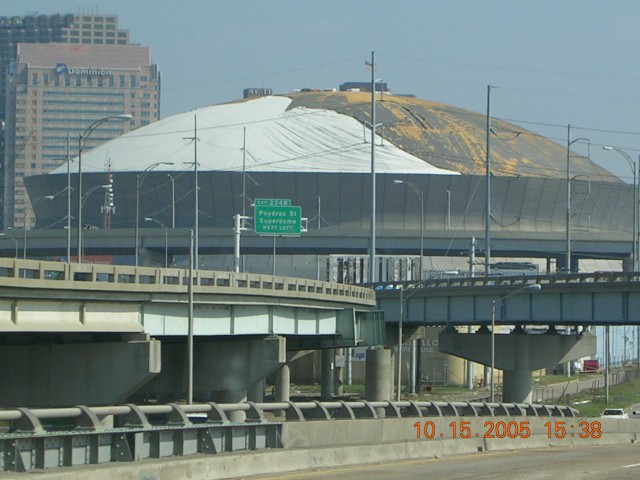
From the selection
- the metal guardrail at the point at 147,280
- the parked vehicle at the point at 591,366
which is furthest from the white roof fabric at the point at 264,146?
the metal guardrail at the point at 147,280

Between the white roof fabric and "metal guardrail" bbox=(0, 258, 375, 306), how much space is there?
285 ft

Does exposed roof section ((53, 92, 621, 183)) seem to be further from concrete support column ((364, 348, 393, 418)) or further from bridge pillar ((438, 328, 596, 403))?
concrete support column ((364, 348, 393, 418))

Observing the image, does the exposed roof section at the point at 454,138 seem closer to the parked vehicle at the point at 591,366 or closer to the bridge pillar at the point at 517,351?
the parked vehicle at the point at 591,366

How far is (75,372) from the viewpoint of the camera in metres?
45.2

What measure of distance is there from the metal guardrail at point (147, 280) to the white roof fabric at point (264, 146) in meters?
86.8

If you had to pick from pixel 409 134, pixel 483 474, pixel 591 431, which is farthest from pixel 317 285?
pixel 409 134

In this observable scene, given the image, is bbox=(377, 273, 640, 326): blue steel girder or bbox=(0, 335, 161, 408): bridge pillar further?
bbox=(377, 273, 640, 326): blue steel girder

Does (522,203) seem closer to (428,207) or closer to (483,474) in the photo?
(428,207)

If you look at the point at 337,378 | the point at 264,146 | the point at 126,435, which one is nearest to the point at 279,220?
the point at 337,378

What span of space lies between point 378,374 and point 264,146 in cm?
8548

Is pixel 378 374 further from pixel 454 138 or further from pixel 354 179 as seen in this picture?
pixel 454 138

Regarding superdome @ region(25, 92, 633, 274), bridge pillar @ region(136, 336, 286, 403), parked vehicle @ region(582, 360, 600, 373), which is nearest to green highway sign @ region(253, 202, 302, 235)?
bridge pillar @ region(136, 336, 286, 403)
